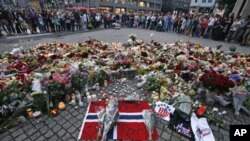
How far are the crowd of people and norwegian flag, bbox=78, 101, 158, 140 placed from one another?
11.5 m

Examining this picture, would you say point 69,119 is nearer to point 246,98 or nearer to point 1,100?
point 1,100

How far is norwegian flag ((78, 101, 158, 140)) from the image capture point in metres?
A: 3.48

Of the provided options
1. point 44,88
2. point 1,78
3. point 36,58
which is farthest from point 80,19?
point 44,88

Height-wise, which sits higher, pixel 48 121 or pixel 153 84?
pixel 153 84

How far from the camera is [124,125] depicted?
375cm

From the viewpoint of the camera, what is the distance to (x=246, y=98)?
15.1ft

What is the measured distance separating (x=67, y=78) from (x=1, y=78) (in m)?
2.24

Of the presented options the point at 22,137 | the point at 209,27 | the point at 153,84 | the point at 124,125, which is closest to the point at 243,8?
the point at 209,27

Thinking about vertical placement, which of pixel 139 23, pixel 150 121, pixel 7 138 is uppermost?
pixel 139 23

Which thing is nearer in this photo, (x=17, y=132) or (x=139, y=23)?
(x=17, y=132)

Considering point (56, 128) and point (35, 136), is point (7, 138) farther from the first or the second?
point (56, 128)

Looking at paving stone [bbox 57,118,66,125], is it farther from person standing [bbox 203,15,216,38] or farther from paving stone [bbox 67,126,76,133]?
person standing [bbox 203,15,216,38]

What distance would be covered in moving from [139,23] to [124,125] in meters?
19.6

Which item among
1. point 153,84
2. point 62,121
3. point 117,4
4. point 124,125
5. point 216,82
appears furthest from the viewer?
point 117,4
